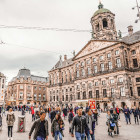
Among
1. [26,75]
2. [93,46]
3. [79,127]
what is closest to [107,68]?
[93,46]

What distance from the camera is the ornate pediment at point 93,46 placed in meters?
42.9

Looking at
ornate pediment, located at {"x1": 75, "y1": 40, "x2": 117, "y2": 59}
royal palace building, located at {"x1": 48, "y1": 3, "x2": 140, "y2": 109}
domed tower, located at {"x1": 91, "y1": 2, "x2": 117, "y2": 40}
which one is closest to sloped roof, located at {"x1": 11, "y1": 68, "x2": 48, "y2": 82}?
royal palace building, located at {"x1": 48, "y1": 3, "x2": 140, "y2": 109}

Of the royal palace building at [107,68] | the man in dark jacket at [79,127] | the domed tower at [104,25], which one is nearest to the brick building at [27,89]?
the royal palace building at [107,68]

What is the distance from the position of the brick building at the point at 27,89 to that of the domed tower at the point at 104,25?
1631 inches

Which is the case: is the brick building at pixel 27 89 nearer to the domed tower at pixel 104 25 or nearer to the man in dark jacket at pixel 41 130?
the domed tower at pixel 104 25

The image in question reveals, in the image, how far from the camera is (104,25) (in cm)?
4919

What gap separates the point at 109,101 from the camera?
38594 millimetres

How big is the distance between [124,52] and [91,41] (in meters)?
11.3

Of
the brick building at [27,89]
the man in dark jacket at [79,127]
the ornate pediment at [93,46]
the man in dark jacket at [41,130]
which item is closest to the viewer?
the man in dark jacket at [41,130]

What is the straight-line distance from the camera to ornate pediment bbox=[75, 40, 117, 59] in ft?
141

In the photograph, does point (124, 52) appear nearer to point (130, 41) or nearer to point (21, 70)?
point (130, 41)

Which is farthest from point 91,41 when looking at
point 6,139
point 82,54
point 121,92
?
point 6,139

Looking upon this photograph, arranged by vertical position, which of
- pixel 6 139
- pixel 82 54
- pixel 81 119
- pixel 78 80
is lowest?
pixel 6 139

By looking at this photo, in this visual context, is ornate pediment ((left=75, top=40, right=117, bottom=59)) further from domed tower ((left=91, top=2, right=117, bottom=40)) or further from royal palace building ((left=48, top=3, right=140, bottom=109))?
domed tower ((left=91, top=2, right=117, bottom=40))
